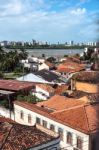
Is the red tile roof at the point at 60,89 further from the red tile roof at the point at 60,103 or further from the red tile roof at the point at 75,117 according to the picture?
the red tile roof at the point at 75,117

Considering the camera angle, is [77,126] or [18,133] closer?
[18,133]

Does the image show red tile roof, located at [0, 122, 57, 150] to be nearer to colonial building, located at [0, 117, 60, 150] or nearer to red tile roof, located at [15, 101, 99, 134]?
colonial building, located at [0, 117, 60, 150]

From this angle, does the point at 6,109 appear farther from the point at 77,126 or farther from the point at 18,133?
the point at 18,133

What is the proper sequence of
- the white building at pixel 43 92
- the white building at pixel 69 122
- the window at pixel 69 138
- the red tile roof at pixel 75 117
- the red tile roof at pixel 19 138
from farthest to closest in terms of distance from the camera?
1. the white building at pixel 43 92
2. the window at pixel 69 138
3. the red tile roof at pixel 75 117
4. the white building at pixel 69 122
5. the red tile roof at pixel 19 138

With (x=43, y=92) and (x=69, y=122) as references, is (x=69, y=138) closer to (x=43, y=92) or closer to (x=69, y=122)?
(x=69, y=122)

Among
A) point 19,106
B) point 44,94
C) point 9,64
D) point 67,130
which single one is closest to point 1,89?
point 44,94

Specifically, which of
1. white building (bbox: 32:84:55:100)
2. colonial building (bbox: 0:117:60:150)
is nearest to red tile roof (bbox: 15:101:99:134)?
colonial building (bbox: 0:117:60:150)

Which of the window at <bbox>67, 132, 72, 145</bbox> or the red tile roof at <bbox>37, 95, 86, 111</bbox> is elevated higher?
the red tile roof at <bbox>37, 95, 86, 111</bbox>

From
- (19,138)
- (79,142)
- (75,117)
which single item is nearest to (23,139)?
(19,138)

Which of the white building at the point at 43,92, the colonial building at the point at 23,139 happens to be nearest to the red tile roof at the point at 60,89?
the white building at the point at 43,92

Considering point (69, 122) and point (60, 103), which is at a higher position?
point (60, 103)

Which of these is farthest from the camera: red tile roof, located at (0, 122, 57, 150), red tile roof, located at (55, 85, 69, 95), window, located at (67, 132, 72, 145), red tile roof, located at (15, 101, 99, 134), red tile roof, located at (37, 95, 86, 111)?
red tile roof, located at (55, 85, 69, 95)
